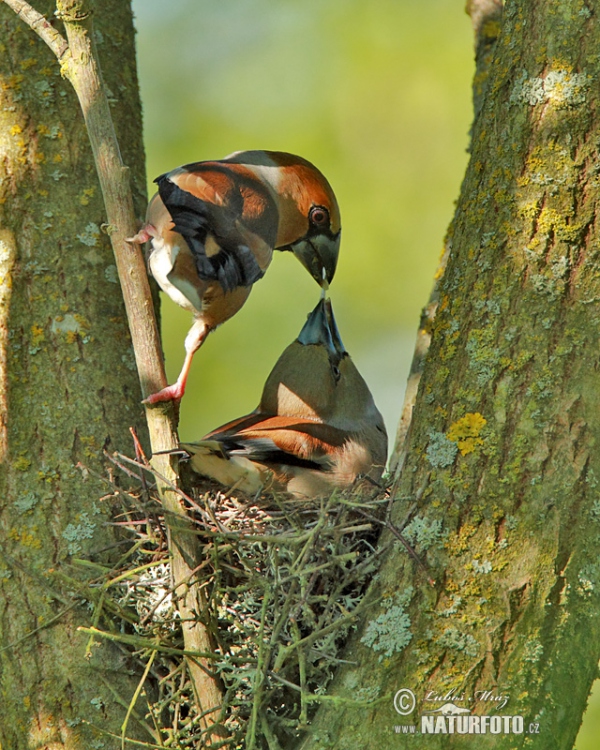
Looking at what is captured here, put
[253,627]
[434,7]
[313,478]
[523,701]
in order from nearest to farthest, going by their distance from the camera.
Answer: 1. [523,701]
2. [253,627]
3. [313,478]
4. [434,7]

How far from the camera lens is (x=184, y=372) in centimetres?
305

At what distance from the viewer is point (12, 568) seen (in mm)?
3096

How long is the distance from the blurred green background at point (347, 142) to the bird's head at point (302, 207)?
2943 mm

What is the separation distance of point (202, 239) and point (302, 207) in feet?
3.35

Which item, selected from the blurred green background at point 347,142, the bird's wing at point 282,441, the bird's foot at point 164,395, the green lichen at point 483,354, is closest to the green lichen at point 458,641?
the green lichen at point 483,354

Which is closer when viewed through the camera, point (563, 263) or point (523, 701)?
point (523, 701)

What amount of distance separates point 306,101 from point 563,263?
558cm

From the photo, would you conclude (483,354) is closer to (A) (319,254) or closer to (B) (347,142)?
(A) (319,254)

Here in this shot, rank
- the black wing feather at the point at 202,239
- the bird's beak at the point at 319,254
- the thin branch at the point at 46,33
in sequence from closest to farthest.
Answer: the thin branch at the point at 46,33 → the black wing feather at the point at 202,239 → the bird's beak at the point at 319,254

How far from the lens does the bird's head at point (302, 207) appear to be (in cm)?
420

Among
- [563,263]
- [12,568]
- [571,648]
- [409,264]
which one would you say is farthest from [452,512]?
[409,264]

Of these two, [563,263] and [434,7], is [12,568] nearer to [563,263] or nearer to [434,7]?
[563,263]

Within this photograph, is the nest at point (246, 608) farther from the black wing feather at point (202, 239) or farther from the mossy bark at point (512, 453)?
the black wing feather at point (202, 239)
